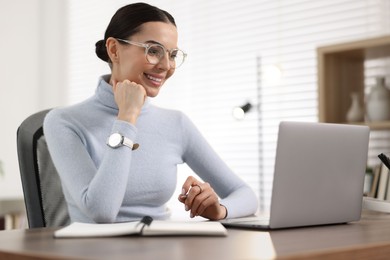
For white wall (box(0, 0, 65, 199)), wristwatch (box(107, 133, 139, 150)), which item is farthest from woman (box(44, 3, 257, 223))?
white wall (box(0, 0, 65, 199))

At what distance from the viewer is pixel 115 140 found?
1.45m

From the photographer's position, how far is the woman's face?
5.59 feet

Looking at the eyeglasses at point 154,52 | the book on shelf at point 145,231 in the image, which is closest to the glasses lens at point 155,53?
the eyeglasses at point 154,52

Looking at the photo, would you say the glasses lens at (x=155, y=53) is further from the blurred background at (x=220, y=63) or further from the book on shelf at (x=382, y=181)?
the blurred background at (x=220, y=63)

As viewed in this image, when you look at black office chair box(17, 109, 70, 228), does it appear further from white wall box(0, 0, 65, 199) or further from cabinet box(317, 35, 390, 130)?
white wall box(0, 0, 65, 199)

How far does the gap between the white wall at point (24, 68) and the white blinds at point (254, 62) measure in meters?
1.17

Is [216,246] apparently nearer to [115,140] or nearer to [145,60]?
[115,140]

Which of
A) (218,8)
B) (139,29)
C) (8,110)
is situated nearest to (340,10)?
(218,8)

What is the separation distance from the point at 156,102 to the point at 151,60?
8.50 ft

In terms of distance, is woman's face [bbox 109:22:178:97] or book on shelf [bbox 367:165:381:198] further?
book on shelf [bbox 367:165:381:198]

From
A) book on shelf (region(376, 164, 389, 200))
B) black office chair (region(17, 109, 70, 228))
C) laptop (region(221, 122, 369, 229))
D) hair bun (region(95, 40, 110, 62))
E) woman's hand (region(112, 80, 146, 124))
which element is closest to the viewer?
laptop (region(221, 122, 369, 229))

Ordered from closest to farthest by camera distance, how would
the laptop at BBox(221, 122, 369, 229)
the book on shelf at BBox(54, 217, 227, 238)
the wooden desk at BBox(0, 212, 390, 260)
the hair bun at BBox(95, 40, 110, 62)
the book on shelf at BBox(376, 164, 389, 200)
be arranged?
the wooden desk at BBox(0, 212, 390, 260) < the book on shelf at BBox(54, 217, 227, 238) < the laptop at BBox(221, 122, 369, 229) < the hair bun at BBox(95, 40, 110, 62) < the book on shelf at BBox(376, 164, 389, 200)

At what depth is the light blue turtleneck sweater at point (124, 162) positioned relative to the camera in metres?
1.43

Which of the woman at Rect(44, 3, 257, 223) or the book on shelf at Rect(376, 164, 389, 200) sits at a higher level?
the woman at Rect(44, 3, 257, 223)
